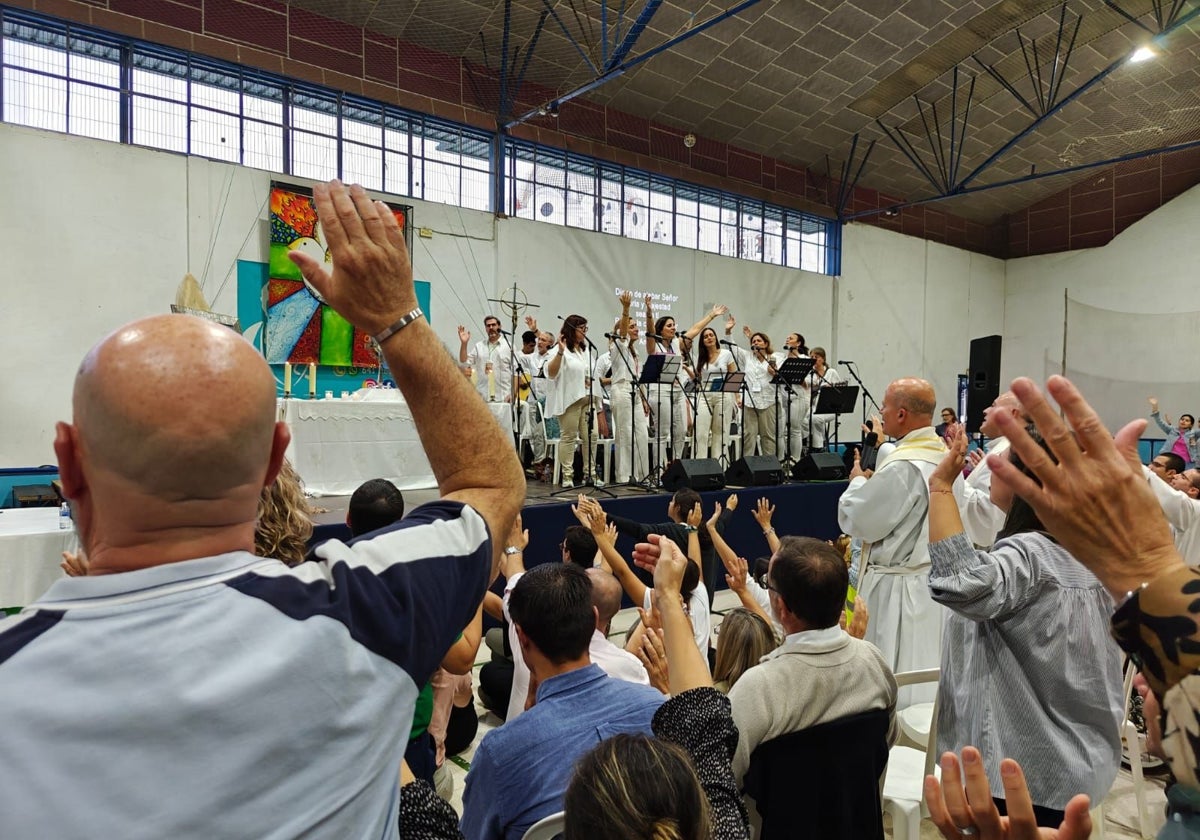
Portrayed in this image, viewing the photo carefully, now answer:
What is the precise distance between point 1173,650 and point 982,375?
1040 centimetres

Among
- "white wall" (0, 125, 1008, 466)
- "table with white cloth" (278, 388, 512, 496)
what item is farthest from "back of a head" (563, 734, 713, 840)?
"white wall" (0, 125, 1008, 466)

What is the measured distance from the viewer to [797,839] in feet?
5.75

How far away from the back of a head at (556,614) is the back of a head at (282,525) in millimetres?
508

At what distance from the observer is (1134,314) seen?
595 inches

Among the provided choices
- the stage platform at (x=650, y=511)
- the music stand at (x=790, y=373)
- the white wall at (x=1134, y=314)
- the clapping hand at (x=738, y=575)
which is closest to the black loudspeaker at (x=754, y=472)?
the stage platform at (x=650, y=511)

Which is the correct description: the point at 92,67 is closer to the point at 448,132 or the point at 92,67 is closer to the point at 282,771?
the point at 448,132

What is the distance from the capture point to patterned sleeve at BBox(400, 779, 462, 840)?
3.33 feet

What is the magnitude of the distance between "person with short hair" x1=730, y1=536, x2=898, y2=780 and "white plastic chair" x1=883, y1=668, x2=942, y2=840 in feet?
1.38

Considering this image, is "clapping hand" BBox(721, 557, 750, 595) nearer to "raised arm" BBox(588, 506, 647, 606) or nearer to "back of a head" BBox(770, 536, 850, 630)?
"raised arm" BBox(588, 506, 647, 606)

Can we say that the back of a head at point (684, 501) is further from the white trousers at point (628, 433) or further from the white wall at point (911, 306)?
the white wall at point (911, 306)

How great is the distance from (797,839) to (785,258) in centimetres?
1318

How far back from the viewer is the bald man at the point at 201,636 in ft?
2.14

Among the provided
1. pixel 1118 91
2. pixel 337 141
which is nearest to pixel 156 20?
pixel 337 141

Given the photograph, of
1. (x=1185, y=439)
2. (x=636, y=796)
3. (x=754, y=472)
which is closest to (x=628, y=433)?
(x=754, y=472)
